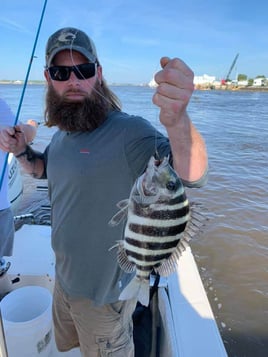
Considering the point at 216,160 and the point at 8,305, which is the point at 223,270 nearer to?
the point at 8,305

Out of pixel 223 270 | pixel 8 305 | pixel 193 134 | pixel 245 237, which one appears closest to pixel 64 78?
pixel 193 134

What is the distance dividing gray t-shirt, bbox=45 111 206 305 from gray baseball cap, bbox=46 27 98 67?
1.48ft

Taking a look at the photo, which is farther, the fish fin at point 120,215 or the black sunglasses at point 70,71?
the black sunglasses at point 70,71

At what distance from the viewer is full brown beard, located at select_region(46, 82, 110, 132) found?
1.73 m

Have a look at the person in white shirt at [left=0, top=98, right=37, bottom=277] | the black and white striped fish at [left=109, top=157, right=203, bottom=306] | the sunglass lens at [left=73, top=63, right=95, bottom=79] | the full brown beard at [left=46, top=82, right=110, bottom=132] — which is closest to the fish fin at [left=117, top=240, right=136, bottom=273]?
the black and white striped fish at [left=109, top=157, right=203, bottom=306]

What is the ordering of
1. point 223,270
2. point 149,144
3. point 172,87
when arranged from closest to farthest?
1. point 172,87
2. point 149,144
3. point 223,270

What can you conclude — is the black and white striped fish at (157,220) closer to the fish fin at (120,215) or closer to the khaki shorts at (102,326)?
the fish fin at (120,215)

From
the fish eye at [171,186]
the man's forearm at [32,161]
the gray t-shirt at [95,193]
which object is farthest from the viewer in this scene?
the man's forearm at [32,161]

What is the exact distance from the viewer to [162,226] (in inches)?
43.9

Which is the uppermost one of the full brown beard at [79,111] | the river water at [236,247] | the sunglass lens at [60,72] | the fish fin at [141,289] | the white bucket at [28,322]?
the sunglass lens at [60,72]

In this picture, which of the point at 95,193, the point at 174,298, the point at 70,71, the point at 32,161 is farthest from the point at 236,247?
the point at 70,71

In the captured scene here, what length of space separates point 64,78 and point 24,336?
5.73 ft

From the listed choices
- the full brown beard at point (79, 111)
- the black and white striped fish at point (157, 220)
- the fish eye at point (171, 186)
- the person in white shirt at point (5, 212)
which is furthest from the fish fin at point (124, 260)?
the person in white shirt at point (5, 212)

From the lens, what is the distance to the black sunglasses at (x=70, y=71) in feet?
6.11
